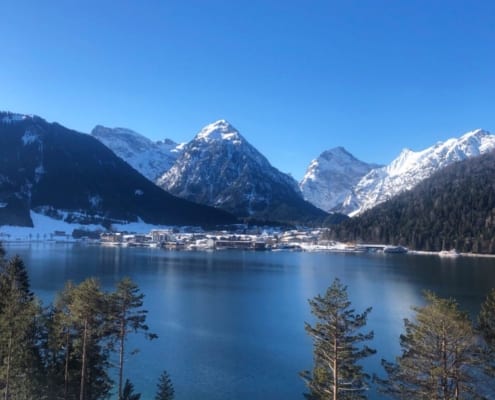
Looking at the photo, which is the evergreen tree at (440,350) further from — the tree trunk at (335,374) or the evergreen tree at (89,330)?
the evergreen tree at (89,330)

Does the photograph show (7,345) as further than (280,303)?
No

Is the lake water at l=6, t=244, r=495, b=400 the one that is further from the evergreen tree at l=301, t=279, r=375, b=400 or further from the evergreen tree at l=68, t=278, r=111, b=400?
the evergreen tree at l=301, t=279, r=375, b=400

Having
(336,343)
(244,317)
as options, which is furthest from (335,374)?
(244,317)

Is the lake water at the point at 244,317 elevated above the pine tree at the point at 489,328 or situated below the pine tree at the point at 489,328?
below

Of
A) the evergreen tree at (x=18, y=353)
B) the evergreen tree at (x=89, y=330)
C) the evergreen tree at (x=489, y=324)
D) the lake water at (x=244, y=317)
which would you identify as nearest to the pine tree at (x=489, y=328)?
the evergreen tree at (x=489, y=324)

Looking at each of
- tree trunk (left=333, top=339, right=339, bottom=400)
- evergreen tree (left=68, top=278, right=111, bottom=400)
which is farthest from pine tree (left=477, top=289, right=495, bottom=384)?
evergreen tree (left=68, top=278, right=111, bottom=400)

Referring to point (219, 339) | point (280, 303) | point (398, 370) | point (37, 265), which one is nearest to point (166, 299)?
point (280, 303)

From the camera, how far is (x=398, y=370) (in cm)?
2348

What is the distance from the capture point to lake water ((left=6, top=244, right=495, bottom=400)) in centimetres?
3419

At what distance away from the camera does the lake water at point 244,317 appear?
3419cm

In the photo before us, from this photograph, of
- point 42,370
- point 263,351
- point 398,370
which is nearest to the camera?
point 398,370

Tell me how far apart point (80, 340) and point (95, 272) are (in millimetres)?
78744

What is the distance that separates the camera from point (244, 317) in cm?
5525

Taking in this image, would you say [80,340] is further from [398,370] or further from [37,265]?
[37,265]
